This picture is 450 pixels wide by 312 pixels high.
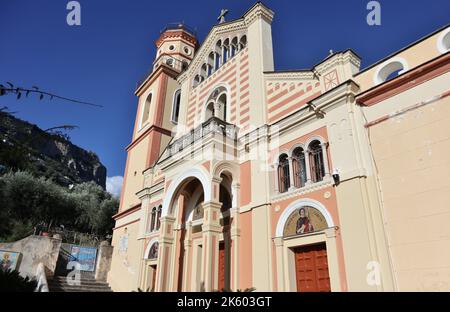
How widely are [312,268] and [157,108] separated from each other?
16.4 meters

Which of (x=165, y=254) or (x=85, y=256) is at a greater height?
(x=85, y=256)

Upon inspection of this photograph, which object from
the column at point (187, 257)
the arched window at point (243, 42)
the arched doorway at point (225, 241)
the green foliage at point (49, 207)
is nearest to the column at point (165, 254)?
the column at point (187, 257)

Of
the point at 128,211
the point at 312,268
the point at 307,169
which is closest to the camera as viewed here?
the point at 312,268

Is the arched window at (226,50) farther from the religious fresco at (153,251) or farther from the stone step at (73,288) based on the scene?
the stone step at (73,288)

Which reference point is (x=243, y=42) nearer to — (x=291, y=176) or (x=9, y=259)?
(x=291, y=176)

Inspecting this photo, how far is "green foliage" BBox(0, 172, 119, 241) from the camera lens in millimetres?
29047

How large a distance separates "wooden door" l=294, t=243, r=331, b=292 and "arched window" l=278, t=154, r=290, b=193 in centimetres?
213

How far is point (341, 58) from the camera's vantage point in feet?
34.2

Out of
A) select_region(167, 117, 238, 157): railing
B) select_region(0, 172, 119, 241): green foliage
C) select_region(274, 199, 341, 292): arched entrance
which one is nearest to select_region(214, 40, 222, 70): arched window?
select_region(167, 117, 238, 157): railing

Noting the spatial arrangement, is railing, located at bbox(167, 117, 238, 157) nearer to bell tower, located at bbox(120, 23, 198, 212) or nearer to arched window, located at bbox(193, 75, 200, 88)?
arched window, located at bbox(193, 75, 200, 88)

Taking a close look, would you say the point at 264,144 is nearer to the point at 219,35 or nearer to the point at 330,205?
the point at 330,205

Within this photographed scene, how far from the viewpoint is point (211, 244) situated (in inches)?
417

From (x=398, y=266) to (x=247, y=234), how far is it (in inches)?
195

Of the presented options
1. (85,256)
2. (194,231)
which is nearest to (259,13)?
(194,231)
